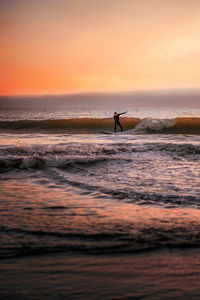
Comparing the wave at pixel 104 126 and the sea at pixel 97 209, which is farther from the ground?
the wave at pixel 104 126

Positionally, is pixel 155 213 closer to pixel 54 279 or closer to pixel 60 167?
pixel 54 279

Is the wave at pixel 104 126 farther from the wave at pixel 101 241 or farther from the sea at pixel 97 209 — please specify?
the wave at pixel 101 241

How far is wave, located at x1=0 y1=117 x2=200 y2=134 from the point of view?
2742 centimetres

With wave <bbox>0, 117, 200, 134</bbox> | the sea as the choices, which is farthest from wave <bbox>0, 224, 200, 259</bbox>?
wave <bbox>0, 117, 200, 134</bbox>

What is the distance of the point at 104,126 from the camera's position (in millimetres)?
32125

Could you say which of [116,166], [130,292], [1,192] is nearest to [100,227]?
[130,292]

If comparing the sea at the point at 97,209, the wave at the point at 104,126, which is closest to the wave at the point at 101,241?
the sea at the point at 97,209

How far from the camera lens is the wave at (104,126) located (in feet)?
90.0

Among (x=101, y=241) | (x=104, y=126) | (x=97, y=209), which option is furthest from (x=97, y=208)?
(x=104, y=126)

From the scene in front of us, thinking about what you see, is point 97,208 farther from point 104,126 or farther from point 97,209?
point 104,126

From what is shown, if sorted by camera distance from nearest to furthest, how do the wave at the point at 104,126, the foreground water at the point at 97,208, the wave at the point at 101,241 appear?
the wave at the point at 101,241 → the foreground water at the point at 97,208 → the wave at the point at 104,126

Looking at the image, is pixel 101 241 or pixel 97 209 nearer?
pixel 101 241

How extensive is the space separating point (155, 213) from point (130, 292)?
2.17 meters

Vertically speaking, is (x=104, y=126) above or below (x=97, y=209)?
above
